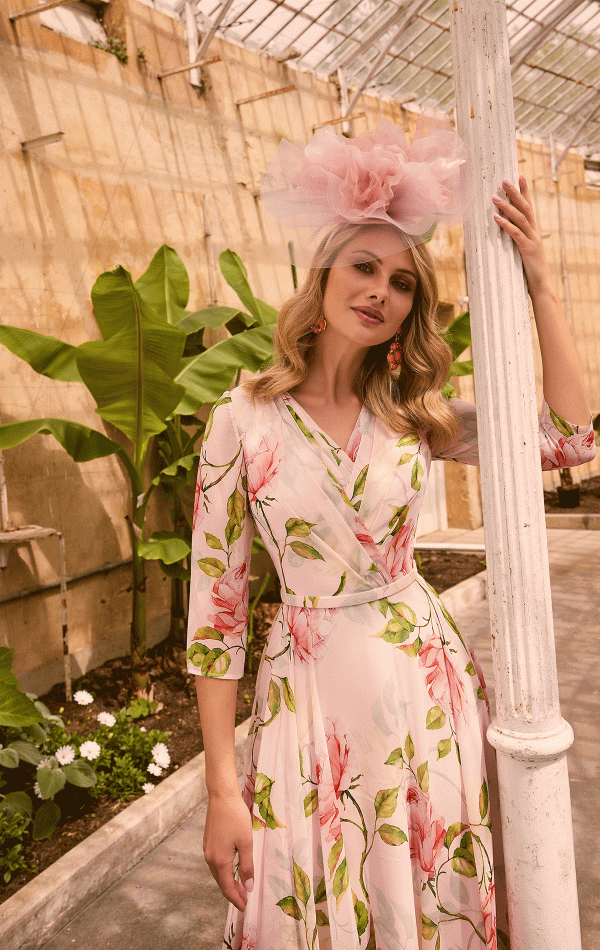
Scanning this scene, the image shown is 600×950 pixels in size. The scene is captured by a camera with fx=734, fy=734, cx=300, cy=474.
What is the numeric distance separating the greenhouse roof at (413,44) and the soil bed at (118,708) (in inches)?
146

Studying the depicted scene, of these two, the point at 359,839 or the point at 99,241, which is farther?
the point at 99,241

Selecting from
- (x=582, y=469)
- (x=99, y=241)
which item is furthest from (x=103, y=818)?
(x=582, y=469)

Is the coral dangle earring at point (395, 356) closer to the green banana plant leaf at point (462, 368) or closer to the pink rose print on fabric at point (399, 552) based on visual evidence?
the pink rose print on fabric at point (399, 552)

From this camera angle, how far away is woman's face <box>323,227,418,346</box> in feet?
4.06

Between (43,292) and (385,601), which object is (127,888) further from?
(43,292)

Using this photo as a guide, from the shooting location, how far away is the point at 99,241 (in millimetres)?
4016

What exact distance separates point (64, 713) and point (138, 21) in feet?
12.8

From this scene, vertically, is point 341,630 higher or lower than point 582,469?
higher

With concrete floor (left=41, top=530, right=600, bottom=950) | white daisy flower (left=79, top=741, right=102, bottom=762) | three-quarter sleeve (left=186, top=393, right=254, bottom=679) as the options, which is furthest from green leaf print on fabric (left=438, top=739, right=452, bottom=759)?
white daisy flower (left=79, top=741, right=102, bottom=762)

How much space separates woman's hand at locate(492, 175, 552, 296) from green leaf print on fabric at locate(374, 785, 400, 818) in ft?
2.67

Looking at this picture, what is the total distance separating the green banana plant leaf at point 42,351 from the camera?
299 centimetres

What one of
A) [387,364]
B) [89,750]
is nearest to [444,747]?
[387,364]

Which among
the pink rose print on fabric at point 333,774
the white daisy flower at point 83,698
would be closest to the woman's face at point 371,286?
the pink rose print on fabric at point 333,774

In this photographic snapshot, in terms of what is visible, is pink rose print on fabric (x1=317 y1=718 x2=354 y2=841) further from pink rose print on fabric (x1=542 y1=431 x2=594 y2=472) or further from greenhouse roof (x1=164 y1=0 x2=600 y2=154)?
greenhouse roof (x1=164 y1=0 x2=600 y2=154)
